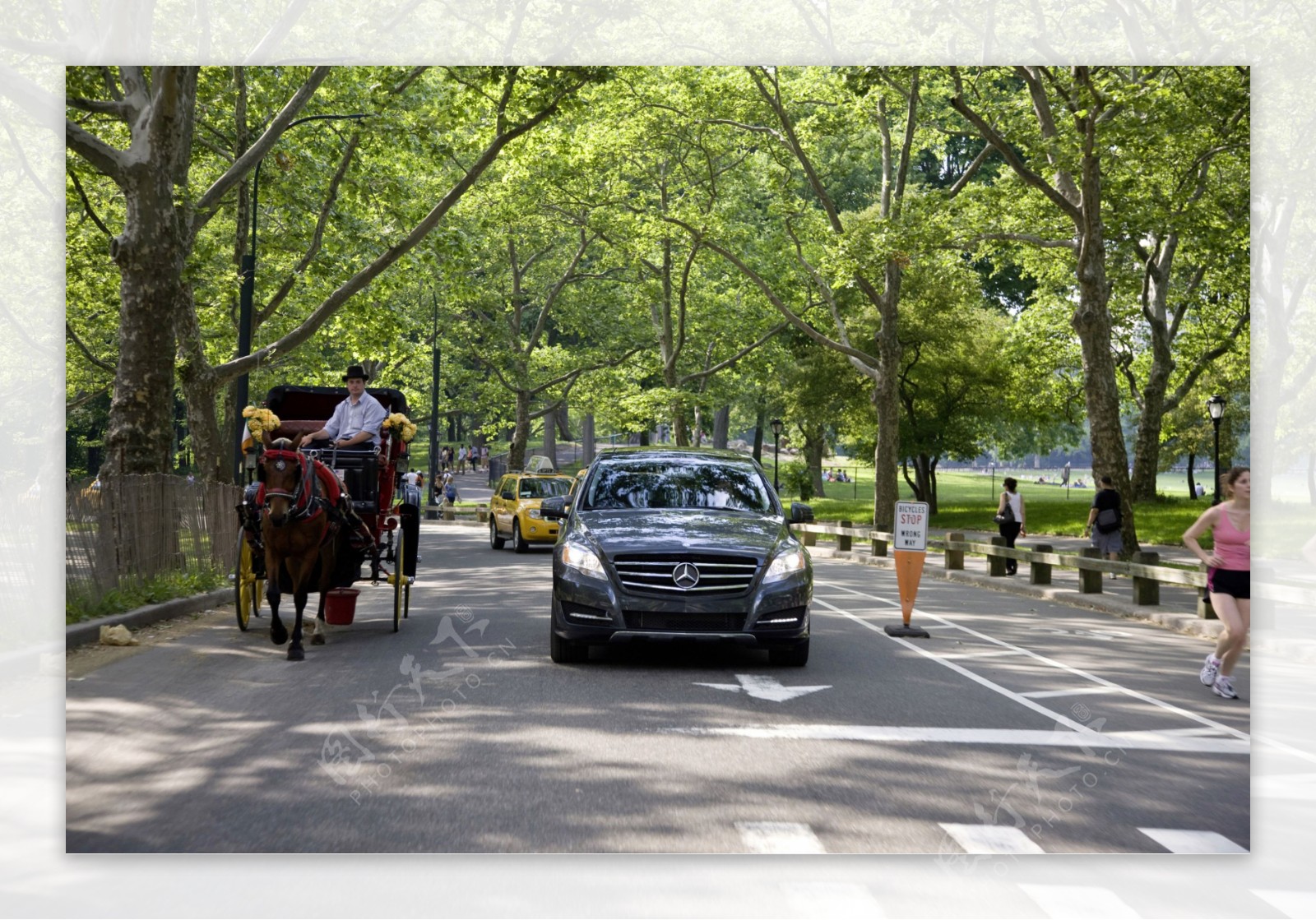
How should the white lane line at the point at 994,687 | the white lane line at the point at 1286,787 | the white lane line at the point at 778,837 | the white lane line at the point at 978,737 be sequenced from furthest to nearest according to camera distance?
the white lane line at the point at 994,687 < the white lane line at the point at 978,737 < the white lane line at the point at 1286,787 < the white lane line at the point at 778,837

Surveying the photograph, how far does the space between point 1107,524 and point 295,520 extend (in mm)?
15600

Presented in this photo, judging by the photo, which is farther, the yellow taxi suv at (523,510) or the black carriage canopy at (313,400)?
the yellow taxi suv at (523,510)

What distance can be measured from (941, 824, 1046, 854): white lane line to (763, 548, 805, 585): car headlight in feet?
14.9

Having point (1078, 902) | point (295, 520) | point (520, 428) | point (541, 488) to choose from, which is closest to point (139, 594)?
point (295, 520)

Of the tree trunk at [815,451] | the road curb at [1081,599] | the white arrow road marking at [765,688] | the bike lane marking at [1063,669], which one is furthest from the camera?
the tree trunk at [815,451]

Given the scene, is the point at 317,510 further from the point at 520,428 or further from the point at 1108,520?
the point at 520,428

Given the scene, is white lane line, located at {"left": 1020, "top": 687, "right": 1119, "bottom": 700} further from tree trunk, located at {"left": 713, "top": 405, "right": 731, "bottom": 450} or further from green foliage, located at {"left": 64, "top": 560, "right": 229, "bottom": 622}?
tree trunk, located at {"left": 713, "top": 405, "right": 731, "bottom": 450}

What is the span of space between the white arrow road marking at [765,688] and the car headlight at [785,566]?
2.49ft

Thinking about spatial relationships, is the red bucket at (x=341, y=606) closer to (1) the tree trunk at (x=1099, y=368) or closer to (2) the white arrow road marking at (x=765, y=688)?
(2) the white arrow road marking at (x=765, y=688)

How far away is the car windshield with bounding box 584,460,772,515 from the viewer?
1275 centimetres

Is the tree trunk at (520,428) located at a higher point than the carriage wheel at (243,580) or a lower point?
higher

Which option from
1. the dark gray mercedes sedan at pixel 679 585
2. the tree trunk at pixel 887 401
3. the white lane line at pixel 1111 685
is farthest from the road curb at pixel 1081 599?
the dark gray mercedes sedan at pixel 679 585

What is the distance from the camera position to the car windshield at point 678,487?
12.8m

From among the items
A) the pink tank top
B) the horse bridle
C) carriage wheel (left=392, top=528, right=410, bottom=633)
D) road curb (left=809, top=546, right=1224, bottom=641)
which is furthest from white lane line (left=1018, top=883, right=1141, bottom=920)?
road curb (left=809, top=546, right=1224, bottom=641)
